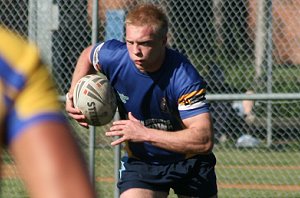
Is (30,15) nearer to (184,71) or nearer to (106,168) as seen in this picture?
(106,168)

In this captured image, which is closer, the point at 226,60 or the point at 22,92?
the point at 22,92

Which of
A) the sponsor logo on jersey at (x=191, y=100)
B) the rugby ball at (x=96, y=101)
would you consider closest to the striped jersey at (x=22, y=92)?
the sponsor logo on jersey at (x=191, y=100)

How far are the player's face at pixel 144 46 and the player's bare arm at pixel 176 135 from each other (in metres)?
0.40

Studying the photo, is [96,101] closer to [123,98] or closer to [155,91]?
[123,98]

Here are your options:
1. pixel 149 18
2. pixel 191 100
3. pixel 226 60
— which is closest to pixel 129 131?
pixel 191 100

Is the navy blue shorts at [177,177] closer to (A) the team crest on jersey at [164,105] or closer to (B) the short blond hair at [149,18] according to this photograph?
(A) the team crest on jersey at [164,105]

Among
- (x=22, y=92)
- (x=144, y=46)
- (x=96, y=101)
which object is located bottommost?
(x=96, y=101)

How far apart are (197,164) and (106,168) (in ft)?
16.7

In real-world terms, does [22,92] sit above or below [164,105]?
above

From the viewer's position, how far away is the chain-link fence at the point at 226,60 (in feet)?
31.4

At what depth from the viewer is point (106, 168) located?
431 inches

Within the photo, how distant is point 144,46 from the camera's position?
5.80 m

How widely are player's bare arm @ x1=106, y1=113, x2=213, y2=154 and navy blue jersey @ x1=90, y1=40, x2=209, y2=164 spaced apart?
0.61 ft

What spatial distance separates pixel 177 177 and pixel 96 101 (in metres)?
0.74
